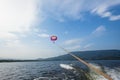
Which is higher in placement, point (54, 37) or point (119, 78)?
point (54, 37)

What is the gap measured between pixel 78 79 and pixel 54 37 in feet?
60.2

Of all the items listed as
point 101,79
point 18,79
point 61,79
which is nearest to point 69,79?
point 61,79

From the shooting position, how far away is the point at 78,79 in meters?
28.7

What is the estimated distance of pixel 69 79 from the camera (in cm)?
2925

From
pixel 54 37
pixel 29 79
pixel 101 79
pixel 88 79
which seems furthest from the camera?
pixel 29 79

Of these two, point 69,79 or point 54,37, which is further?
point 69,79

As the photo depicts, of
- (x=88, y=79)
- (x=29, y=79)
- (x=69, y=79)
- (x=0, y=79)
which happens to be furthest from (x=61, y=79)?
(x=0, y=79)

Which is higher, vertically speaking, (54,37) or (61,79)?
(54,37)

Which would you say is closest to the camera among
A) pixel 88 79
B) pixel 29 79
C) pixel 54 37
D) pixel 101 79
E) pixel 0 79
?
pixel 54 37

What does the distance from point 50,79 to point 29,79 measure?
5440mm

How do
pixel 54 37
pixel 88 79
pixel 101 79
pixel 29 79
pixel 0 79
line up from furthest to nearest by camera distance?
pixel 0 79 < pixel 29 79 < pixel 88 79 < pixel 101 79 < pixel 54 37

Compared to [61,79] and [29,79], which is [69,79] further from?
[29,79]

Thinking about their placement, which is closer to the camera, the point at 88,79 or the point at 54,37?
the point at 54,37

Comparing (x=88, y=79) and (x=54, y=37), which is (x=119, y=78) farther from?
(x=54, y=37)
